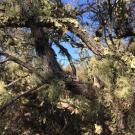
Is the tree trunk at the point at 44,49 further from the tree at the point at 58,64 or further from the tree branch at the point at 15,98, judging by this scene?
the tree branch at the point at 15,98

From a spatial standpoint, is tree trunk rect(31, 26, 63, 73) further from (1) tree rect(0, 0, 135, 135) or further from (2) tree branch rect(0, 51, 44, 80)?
(2) tree branch rect(0, 51, 44, 80)

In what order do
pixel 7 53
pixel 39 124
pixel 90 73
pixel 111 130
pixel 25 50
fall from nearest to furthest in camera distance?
pixel 90 73 → pixel 7 53 → pixel 111 130 → pixel 25 50 → pixel 39 124

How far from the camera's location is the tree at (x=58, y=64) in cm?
521

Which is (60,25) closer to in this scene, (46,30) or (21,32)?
(46,30)

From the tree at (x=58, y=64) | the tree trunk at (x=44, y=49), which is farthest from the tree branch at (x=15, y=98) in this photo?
the tree trunk at (x=44, y=49)

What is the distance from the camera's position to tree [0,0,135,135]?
5.21 m

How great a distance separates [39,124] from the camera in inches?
299

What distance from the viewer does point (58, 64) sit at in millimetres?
5949

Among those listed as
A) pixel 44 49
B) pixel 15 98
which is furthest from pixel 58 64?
pixel 15 98

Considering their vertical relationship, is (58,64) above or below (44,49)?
below

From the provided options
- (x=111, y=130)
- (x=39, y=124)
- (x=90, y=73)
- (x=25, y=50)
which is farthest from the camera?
(x=39, y=124)

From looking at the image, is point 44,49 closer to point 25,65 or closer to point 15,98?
point 25,65

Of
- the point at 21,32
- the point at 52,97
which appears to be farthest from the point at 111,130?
the point at 21,32

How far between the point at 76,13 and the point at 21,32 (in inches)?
46.1
